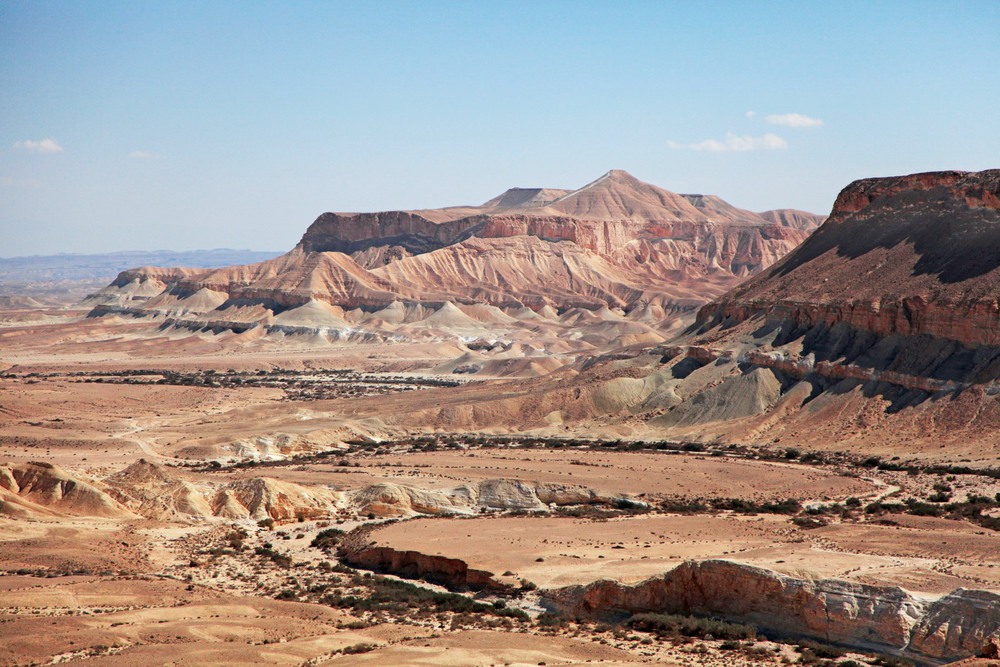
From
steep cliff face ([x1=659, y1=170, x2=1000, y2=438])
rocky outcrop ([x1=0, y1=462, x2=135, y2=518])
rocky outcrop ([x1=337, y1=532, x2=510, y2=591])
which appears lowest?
rocky outcrop ([x1=337, y1=532, x2=510, y2=591])

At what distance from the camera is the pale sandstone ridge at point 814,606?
2256cm

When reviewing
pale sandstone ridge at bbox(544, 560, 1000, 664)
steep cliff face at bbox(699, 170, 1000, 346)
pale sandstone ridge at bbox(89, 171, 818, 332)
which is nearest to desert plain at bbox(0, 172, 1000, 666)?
pale sandstone ridge at bbox(544, 560, 1000, 664)

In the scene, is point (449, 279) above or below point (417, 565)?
above

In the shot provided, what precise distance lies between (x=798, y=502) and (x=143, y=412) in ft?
168

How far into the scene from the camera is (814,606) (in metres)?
24.8

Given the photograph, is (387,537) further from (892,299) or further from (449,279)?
(449,279)

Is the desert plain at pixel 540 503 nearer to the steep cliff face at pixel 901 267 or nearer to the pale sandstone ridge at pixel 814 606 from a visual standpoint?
the pale sandstone ridge at pixel 814 606

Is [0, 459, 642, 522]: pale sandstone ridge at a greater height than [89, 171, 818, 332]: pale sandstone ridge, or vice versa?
[89, 171, 818, 332]: pale sandstone ridge

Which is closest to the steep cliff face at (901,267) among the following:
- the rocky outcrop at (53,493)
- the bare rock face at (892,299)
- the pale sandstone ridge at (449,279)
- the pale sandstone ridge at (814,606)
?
the bare rock face at (892,299)

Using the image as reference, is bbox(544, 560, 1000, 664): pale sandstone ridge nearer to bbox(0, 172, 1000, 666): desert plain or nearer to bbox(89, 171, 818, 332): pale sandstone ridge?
bbox(0, 172, 1000, 666): desert plain

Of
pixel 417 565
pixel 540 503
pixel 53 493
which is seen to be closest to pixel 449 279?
pixel 540 503

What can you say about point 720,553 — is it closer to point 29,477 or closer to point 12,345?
point 29,477

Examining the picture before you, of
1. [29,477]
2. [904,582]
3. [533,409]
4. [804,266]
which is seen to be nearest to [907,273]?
[804,266]

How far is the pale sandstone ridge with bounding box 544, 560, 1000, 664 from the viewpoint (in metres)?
22.6
